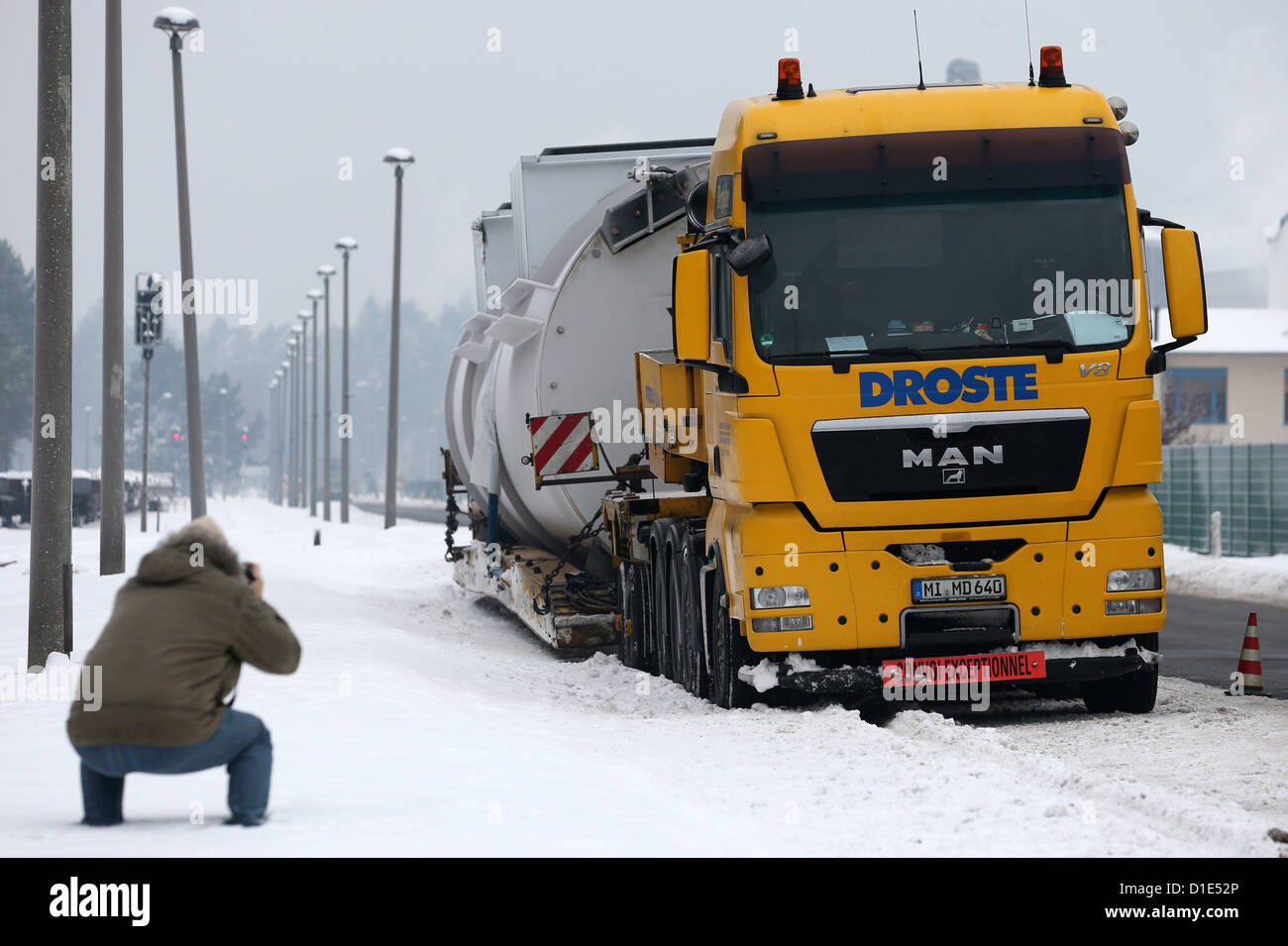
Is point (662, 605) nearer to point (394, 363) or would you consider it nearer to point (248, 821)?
point (248, 821)

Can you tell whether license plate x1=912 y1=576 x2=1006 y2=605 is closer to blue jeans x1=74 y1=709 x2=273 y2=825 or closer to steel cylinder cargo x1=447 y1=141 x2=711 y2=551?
steel cylinder cargo x1=447 y1=141 x2=711 y2=551

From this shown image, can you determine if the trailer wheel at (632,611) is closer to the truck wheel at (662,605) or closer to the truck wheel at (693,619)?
the truck wheel at (662,605)

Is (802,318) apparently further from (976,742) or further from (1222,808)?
(1222,808)

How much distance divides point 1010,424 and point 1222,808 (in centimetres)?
323

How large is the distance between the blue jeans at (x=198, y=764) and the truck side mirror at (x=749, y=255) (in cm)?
452

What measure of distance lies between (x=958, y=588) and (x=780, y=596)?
1.02m

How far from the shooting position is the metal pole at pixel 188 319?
28.8 m

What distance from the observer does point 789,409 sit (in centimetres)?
1011

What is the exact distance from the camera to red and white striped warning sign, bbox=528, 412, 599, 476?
48.3 feet

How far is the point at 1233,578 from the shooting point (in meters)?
27.5

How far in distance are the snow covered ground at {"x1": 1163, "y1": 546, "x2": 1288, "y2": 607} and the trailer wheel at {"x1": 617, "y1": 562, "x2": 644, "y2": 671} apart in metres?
12.4

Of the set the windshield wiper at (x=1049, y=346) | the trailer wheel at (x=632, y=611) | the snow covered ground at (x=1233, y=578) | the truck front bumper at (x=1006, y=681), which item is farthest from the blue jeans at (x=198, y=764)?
the snow covered ground at (x=1233, y=578)

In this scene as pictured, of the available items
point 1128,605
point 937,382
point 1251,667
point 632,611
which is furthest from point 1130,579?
point 632,611
